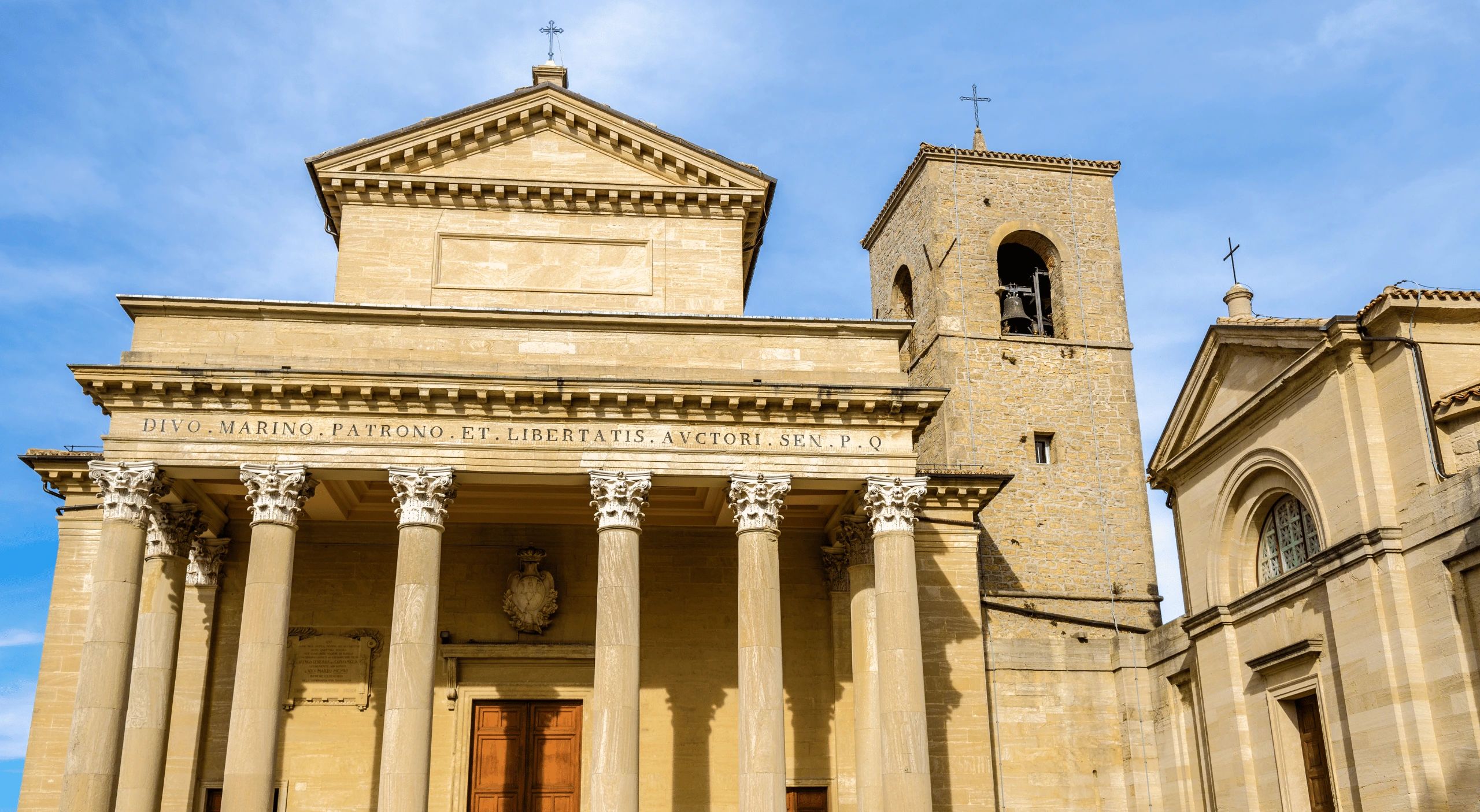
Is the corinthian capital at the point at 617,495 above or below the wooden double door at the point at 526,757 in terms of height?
above

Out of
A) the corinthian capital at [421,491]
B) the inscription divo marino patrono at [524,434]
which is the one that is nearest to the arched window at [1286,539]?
the inscription divo marino patrono at [524,434]

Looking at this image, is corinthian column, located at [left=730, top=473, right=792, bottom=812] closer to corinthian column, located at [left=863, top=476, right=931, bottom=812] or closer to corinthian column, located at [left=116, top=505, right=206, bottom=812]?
corinthian column, located at [left=863, top=476, right=931, bottom=812]

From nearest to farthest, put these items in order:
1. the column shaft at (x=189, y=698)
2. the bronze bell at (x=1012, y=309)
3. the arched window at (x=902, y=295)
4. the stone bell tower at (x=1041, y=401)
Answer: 1. the column shaft at (x=189, y=698)
2. the stone bell tower at (x=1041, y=401)
3. the bronze bell at (x=1012, y=309)
4. the arched window at (x=902, y=295)

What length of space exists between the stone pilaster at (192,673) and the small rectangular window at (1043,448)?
1754 cm

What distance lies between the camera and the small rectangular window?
30.0 m

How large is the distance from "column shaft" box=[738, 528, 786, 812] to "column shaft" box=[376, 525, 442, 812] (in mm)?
4203

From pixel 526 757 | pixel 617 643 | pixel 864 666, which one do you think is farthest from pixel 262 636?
pixel 864 666

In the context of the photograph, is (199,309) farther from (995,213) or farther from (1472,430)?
(995,213)

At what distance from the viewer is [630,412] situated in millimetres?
18703

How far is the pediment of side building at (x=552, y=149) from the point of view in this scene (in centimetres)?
2234

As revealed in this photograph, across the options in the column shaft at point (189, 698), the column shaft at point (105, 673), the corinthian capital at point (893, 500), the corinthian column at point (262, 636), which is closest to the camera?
the column shaft at point (105, 673)

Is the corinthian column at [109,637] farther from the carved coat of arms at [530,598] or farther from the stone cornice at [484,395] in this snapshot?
the carved coat of arms at [530,598]

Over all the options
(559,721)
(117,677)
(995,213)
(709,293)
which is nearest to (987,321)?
(995,213)

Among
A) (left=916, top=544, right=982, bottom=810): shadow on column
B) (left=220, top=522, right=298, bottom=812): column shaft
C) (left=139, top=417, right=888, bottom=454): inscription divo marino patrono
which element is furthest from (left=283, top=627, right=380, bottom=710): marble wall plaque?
(left=916, top=544, right=982, bottom=810): shadow on column
